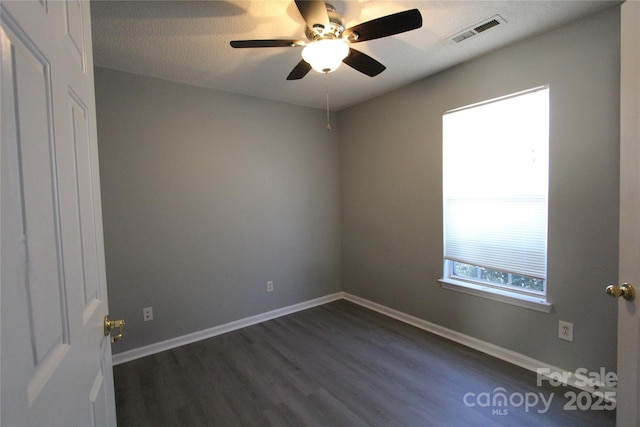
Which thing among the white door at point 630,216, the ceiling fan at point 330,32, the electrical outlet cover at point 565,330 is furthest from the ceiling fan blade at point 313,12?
the electrical outlet cover at point 565,330

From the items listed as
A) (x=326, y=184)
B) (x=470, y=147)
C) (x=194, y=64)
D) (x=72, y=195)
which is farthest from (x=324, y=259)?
(x=72, y=195)

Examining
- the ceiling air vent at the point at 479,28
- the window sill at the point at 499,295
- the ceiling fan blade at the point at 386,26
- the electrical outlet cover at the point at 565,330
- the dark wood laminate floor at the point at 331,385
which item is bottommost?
the dark wood laminate floor at the point at 331,385

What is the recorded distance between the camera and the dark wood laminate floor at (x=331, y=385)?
174 cm

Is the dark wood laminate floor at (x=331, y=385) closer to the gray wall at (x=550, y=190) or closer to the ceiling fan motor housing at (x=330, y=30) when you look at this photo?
the gray wall at (x=550, y=190)

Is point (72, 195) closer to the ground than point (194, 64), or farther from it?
closer to the ground

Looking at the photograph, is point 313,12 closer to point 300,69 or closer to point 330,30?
point 330,30

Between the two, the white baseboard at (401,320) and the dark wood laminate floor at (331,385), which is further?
the white baseboard at (401,320)

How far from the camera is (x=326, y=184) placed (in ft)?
12.4

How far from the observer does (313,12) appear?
142cm

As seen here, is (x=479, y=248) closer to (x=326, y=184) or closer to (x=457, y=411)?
(x=457, y=411)

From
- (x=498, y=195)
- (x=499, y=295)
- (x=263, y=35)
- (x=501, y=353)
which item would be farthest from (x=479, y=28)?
(x=501, y=353)

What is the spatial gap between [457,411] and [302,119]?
3221mm

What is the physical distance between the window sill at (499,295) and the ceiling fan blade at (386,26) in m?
2.13

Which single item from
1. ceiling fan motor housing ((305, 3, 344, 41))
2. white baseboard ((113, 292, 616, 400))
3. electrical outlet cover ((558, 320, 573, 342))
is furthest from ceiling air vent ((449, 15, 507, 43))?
white baseboard ((113, 292, 616, 400))
